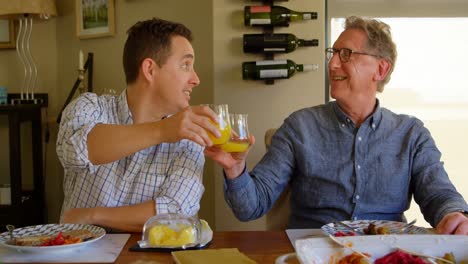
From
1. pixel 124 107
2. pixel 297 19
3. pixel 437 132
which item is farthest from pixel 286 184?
pixel 437 132

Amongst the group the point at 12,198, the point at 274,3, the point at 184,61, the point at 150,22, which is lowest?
the point at 12,198

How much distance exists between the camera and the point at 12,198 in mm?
2951

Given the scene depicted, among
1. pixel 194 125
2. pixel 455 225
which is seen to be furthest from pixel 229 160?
pixel 455 225

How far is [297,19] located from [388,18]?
602 mm

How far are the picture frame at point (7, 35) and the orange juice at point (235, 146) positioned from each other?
2.35m

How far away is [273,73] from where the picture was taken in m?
2.44

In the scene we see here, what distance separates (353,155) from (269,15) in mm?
869

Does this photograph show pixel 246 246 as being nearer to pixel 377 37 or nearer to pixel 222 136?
pixel 222 136

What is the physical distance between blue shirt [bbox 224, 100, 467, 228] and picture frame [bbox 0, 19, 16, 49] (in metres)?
2.11

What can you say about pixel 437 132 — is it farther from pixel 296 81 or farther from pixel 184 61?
pixel 184 61

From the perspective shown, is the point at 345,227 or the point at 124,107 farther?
the point at 124,107

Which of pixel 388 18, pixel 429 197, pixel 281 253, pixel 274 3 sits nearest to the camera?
pixel 281 253

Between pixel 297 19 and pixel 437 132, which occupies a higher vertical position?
pixel 297 19

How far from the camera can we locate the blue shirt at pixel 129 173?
1.58m
